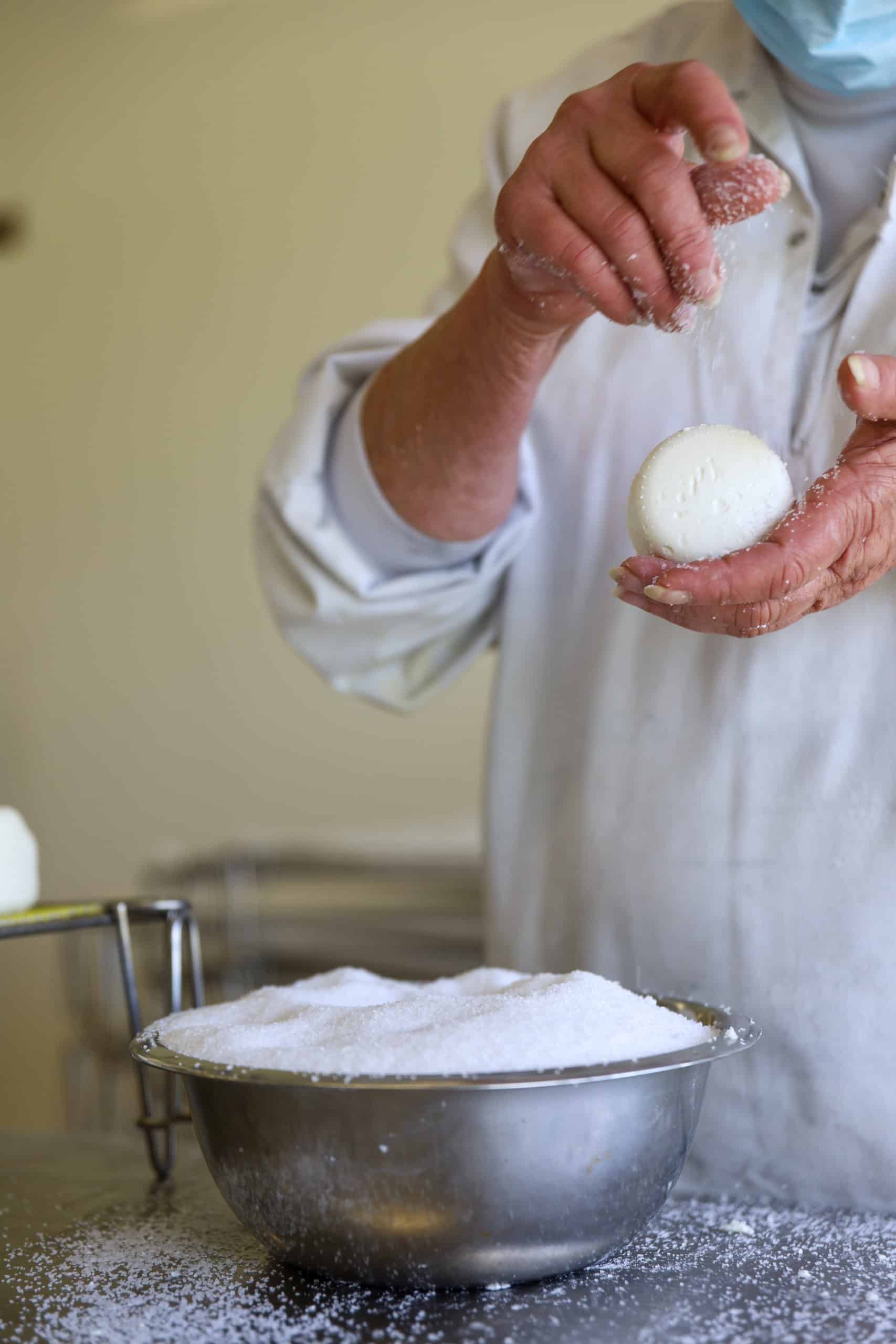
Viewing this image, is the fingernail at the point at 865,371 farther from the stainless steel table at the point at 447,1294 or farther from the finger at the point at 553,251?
the stainless steel table at the point at 447,1294

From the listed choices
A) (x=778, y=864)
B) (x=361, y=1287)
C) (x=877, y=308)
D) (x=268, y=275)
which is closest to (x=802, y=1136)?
(x=778, y=864)

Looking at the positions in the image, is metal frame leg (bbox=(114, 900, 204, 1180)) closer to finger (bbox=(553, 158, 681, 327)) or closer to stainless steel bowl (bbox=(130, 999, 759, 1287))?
stainless steel bowl (bbox=(130, 999, 759, 1287))

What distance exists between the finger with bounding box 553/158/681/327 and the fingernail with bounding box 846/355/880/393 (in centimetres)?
9

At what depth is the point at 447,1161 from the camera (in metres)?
0.52

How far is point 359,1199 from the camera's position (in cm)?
53

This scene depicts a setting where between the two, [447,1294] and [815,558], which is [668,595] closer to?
[815,558]

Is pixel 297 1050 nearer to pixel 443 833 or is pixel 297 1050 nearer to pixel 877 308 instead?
pixel 877 308

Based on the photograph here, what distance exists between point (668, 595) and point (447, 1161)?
265 mm

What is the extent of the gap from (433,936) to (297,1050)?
5.40 feet

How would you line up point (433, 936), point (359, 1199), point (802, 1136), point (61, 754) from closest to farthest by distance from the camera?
point (359, 1199)
point (802, 1136)
point (433, 936)
point (61, 754)

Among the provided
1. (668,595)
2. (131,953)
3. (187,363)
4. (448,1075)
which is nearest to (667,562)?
(668,595)

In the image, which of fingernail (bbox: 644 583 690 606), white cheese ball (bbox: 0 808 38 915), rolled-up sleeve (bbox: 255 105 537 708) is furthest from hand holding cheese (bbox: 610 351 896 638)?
white cheese ball (bbox: 0 808 38 915)

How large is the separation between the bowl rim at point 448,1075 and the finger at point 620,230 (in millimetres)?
344

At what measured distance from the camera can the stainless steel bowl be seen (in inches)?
20.4
